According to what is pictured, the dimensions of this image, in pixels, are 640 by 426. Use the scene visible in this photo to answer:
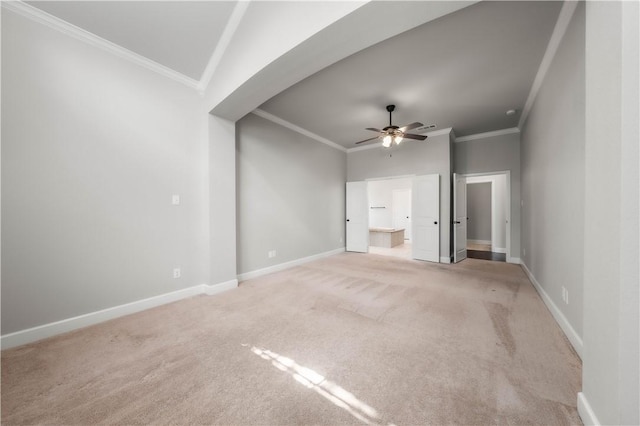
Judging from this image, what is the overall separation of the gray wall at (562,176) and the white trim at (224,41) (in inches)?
118

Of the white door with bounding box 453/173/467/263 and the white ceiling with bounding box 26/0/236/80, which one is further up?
the white ceiling with bounding box 26/0/236/80

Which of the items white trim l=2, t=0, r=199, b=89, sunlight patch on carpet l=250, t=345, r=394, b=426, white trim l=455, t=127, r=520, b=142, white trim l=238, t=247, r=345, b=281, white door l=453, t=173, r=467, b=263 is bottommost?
sunlight patch on carpet l=250, t=345, r=394, b=426

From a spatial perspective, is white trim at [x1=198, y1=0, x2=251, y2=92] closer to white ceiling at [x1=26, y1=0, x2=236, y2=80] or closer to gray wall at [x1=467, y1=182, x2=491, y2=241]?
white ceiling at [x1=26, y1=0, x2=236, y2=80]

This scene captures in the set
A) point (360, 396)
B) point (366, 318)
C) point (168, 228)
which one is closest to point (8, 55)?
point (168, 228)

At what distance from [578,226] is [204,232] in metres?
4.05

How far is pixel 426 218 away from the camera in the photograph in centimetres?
517

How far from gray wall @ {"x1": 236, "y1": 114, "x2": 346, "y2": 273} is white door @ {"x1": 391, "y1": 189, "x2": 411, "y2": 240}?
418 centimetres

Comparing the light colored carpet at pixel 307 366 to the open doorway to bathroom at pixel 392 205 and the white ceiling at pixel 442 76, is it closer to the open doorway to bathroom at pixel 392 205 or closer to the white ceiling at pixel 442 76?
the white ceiling at pixel 442 76

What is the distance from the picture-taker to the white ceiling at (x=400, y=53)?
6.78 ft

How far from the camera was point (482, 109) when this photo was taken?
3.91 metres

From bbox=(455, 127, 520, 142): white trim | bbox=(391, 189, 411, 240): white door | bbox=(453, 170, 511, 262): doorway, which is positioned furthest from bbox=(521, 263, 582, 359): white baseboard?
bbox=(391, 189, 411, 240): white door

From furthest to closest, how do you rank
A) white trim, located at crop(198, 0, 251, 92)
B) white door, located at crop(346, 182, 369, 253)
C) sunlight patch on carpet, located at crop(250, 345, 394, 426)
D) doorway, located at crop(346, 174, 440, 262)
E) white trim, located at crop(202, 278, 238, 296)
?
1. white door, located at crop(346, 182, 369, 253)
2. doorway, located at crop(346, 174, 440, 262)
3. white trim, located at crop(202, 278, 238, 296)
4. white trim, located at crop(198, 0, 251, 92)
5. sunlight patch on carpet, located at crop(250, 345, 394, 426)

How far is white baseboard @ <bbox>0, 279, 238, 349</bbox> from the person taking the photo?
77.3 inches

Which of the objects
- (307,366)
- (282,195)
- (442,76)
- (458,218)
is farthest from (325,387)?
(458,218)
